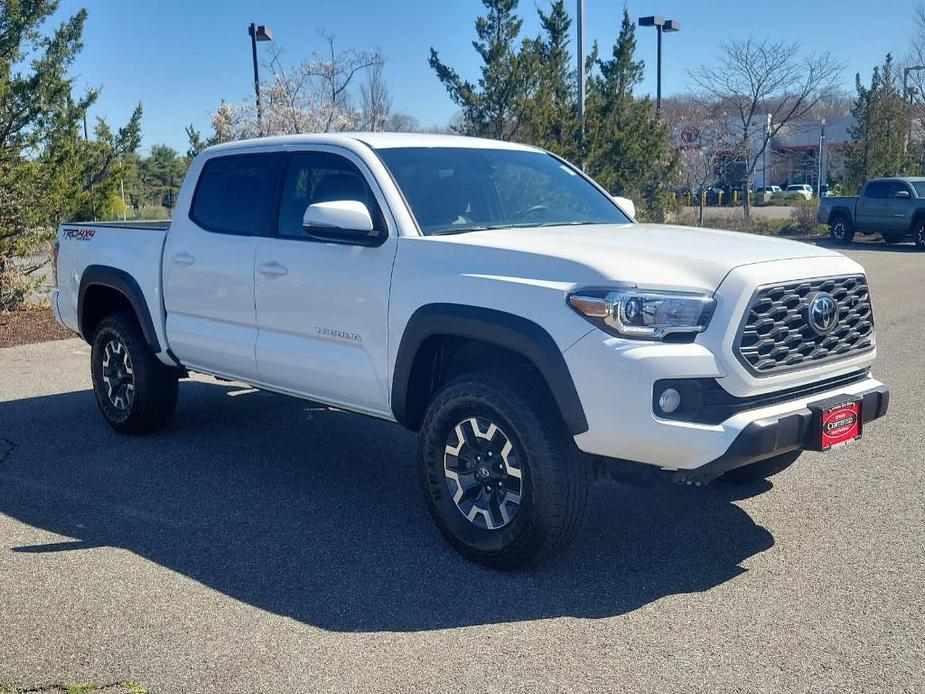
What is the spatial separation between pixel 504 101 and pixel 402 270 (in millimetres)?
15431

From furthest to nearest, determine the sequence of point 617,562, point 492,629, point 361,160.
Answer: point 361,160, point 617,562, point 492,629

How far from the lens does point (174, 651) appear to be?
3648mm

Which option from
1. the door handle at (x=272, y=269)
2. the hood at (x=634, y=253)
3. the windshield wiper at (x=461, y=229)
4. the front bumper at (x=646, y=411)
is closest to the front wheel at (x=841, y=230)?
the hood at (x=634, y=253)

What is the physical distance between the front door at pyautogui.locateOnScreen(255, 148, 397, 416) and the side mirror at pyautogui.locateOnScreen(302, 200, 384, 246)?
10 centimetres

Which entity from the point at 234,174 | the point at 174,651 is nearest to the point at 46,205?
the point at 234,174

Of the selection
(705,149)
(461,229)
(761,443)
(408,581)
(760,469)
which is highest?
(705,149)

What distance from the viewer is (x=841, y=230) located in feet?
85.2

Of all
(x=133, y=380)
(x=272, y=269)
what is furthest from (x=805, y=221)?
(x=272, y=269)

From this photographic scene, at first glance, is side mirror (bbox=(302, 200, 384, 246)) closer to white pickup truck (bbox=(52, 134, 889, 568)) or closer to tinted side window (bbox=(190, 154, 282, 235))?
white pickup truck (bbox=(52, 134, 889, 568))

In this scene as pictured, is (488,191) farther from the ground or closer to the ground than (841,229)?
farther from the ground

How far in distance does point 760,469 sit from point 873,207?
72.1 feet

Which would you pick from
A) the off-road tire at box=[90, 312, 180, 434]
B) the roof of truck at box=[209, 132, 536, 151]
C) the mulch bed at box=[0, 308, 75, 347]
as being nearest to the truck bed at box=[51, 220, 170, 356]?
the off-road tire at box=[90, 312, 180, 434]

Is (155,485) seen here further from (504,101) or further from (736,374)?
(504,101)

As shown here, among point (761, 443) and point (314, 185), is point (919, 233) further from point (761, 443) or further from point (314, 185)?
point (761, 443)
